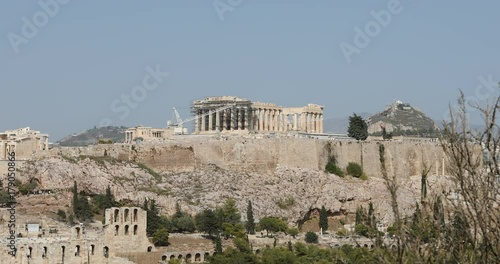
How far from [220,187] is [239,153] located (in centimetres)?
474

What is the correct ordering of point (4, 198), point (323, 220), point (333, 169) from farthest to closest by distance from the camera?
point (333, 169) → point (323, 220) → point (4, 198)

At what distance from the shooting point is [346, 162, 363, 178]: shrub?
68375mm

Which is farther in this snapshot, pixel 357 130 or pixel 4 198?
pixel 357 130

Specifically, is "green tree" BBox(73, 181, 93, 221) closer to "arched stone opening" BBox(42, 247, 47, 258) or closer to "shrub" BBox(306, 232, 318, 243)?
"arched stone opening" BBox(42, 247, 47, 258)

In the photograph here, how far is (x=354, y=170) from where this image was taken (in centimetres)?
6850

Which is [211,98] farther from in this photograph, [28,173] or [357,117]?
[28,173]

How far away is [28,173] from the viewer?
53.6 meters

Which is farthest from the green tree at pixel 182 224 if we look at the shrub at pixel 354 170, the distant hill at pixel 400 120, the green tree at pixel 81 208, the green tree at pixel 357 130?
the distant hill at pixel 400 120

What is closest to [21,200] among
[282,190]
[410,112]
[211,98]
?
[282,190]

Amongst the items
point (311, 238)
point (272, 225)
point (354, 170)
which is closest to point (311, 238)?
point (311, 238)

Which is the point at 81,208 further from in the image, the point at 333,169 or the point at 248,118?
the point at 248,118

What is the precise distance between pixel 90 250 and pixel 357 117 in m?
38.8

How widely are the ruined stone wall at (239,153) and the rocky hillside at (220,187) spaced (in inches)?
32.1

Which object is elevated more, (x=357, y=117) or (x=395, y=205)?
(x=357, y=117)
